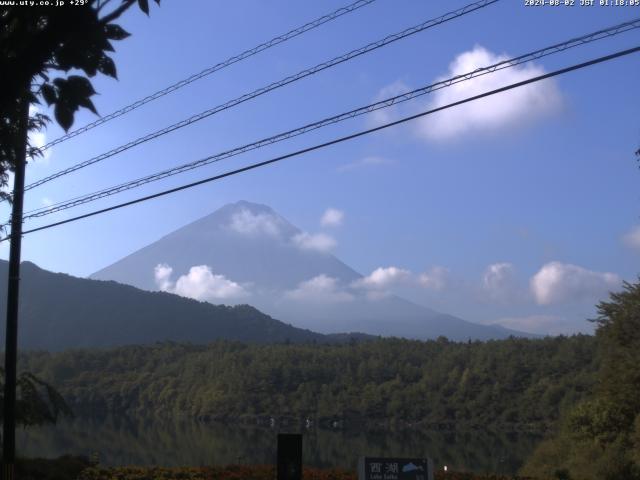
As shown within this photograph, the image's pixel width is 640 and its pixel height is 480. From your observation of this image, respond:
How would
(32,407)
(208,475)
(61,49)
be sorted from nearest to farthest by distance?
(61,49)
(208,475)
(32,407)

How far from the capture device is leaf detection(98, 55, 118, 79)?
4.79 meters

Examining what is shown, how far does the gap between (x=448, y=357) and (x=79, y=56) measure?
100589mm

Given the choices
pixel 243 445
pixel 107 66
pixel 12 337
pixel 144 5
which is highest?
pixel 144 5

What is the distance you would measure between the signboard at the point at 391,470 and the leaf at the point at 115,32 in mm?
6774

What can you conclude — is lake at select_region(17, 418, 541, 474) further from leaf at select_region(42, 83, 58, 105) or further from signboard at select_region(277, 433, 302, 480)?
leaf at select_region(42, 83, 58, 105)

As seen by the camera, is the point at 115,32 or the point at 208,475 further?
the point at 208,475

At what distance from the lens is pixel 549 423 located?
75.9m

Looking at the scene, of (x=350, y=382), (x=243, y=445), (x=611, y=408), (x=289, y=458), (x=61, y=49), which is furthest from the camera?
(x=350, y=382)

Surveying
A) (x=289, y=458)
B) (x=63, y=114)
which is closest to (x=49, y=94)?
(x=63, y=114)

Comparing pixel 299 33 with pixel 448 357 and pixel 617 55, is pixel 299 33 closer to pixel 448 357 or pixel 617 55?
pixel 617 55

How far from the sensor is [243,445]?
5753cm

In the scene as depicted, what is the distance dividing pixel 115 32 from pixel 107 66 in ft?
0.67

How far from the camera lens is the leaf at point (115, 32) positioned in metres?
4.79

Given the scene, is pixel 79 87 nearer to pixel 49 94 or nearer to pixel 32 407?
pixel 49 94
